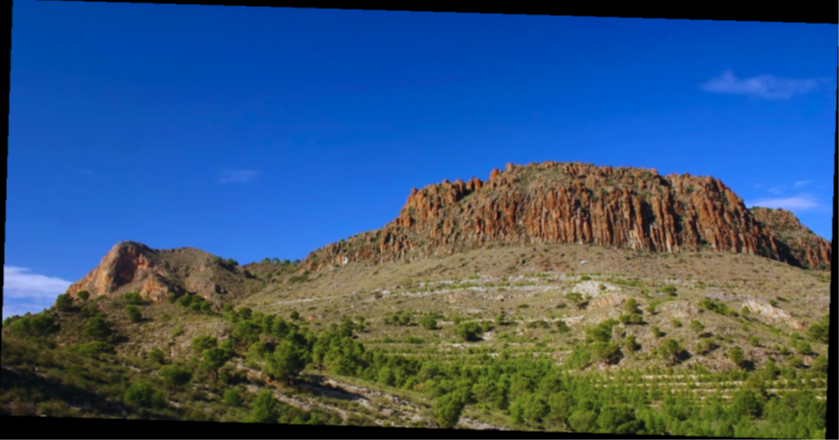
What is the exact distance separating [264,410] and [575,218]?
67464 mm

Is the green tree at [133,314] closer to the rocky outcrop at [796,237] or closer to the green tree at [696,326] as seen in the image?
the green tree at [696,326]

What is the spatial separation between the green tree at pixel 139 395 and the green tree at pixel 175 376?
1605 millimetres

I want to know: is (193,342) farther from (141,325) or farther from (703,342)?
(703,342)

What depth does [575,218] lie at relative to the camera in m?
80.8

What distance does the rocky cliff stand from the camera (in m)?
73.3

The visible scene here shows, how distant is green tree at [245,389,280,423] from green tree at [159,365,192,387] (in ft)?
7.45

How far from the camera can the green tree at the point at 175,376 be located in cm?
1897

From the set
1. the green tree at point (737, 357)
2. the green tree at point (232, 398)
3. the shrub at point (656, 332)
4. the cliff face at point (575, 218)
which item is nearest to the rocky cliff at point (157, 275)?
the cliff face at point (575, 218)

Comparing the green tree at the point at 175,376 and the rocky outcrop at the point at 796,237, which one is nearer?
the green tree at the point at 175,376

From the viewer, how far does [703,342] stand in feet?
113

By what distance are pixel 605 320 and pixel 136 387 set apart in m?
34.0

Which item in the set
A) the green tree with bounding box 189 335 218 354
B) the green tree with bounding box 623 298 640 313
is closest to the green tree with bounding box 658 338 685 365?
the green tree with bounding box 623 298 640 313

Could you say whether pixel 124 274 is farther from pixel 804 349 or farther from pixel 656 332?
pixel 804 349

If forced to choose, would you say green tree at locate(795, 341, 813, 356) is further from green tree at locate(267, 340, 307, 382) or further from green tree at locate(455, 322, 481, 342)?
green tree at locate(267, 340, 307, 382)
